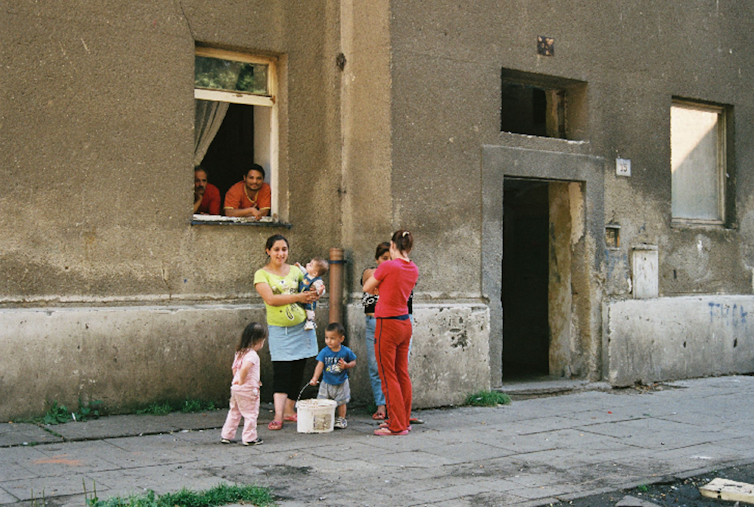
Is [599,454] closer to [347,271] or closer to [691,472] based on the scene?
[691,472]

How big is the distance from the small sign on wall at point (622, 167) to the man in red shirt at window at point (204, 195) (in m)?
5.02

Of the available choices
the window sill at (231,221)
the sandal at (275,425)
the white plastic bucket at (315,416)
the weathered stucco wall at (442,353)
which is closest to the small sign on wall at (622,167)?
the weathered stucco wall at (442,353)

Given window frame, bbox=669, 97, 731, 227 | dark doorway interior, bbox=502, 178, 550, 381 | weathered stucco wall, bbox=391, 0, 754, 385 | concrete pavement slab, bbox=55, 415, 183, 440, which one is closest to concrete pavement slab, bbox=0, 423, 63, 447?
concrete pavement slab, bbox=55, 415, 183, 440

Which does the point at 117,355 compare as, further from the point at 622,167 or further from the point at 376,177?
the point at 622,167

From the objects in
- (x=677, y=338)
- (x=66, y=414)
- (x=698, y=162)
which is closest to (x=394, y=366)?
(x=66, y=414)

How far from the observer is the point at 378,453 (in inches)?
249

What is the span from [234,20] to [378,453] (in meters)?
4.68

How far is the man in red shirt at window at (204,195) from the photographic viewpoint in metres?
8.44

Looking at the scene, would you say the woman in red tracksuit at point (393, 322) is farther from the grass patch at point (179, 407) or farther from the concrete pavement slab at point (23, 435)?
the concrete pavement slab at point (23, 435)

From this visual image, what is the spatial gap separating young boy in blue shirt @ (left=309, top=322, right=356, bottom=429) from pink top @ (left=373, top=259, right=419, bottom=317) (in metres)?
0.48

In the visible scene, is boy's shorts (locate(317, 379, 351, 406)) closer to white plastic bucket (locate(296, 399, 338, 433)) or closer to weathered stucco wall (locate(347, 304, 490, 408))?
white plastic bucket (locate(296, 399, 338, 433))

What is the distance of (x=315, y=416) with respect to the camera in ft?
23.3

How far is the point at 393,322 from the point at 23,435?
10.4 feet

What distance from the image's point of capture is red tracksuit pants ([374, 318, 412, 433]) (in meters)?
7.15
